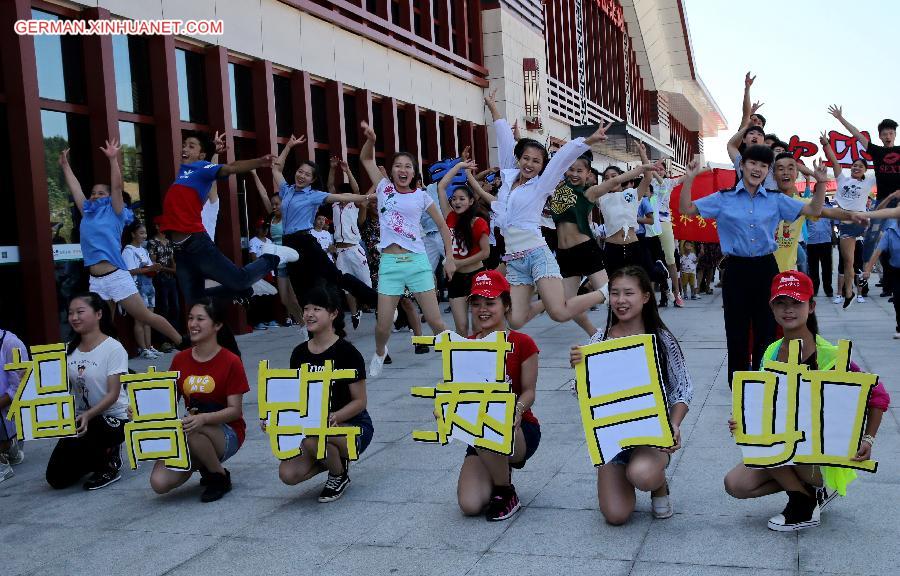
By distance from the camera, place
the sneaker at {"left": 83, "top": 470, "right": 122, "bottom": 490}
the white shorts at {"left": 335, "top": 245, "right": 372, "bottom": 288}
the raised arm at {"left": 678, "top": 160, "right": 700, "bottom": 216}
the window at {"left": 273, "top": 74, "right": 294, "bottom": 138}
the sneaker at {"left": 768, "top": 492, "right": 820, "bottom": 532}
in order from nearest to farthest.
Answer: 1. the sneaker at {"left": 768, "top": 492, "right": 820, "bottom": 532}
2. the sneaker at {"left": 83, "top": 470, "right": 122, "bottom": 490}
3. the raised arm at {"left": 678, "top": 160, "right": 700, "bottom": 216}
4. the white shorts at {"left": 335, "top": 245, "right": 372, "bottom": 288}
5. the window at {"left": 273, "top": 74, "right": 294, "bottom": 138}

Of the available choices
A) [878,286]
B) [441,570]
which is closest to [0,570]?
[441,570]

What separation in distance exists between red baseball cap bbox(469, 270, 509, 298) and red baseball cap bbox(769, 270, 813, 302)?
3.83 ft

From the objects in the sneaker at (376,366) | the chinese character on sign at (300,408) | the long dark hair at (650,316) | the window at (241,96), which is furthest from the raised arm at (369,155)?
the window at (241,96)

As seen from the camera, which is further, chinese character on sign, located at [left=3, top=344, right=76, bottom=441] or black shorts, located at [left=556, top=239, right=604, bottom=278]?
black shorts, located at [left=556, top=239, right=604, bottom=278]

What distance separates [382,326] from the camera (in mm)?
8281

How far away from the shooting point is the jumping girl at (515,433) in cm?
424

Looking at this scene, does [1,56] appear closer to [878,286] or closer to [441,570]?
[441,570]

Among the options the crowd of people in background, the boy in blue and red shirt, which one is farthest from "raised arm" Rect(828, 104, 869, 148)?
the boy in blue and red shirt

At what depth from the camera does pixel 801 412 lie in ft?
12.2

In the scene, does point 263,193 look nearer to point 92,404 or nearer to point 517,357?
point 92,404

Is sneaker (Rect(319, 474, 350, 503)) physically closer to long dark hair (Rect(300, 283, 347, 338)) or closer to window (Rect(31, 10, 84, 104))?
long dark hair (Rect(300, 283, 347, 338))

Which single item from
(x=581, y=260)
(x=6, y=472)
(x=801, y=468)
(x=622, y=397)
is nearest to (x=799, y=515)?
(x=801, y=468)

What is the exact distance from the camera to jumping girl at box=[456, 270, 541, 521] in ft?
A: 13.9

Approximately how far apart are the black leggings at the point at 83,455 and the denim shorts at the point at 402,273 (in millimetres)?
3201
